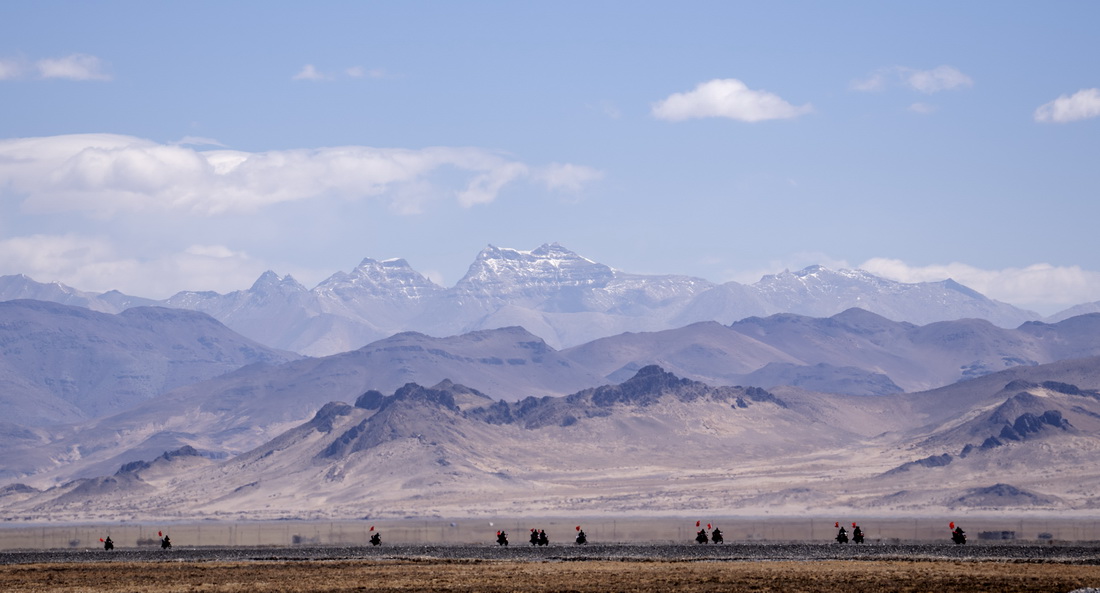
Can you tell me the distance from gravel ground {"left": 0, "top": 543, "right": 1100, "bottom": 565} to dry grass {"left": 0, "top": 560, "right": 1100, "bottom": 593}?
3.40 m

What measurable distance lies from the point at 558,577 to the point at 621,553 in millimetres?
16654

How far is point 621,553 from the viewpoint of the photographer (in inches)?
3366

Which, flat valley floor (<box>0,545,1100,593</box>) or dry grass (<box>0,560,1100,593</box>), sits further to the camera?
flat valley floor (<box>0,545,1100,593</box>)

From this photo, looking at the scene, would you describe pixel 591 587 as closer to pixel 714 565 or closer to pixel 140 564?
pixel 714 565

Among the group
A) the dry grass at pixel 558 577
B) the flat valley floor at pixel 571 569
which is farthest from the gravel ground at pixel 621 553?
the dry grass at pixel 558 577

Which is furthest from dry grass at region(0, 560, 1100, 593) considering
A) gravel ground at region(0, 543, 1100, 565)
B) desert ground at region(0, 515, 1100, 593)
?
gravel ground at region(0, 543, 1100, 565)

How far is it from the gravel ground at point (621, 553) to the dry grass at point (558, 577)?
3.40 meters

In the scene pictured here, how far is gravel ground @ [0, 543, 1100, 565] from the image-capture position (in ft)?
254

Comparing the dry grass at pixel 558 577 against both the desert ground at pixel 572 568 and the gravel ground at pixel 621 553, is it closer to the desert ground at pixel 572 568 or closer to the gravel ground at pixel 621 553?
the desert ground at pixel 572 568

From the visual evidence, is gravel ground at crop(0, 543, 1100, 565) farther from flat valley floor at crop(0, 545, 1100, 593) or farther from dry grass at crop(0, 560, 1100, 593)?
dry grass at crop(0, 560, 1100, 593)

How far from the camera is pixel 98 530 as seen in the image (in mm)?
193750

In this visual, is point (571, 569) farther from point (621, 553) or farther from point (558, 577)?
point (621, 553)

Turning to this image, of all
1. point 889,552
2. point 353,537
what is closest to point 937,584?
point 889,552

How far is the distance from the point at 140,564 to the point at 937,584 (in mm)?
45914
